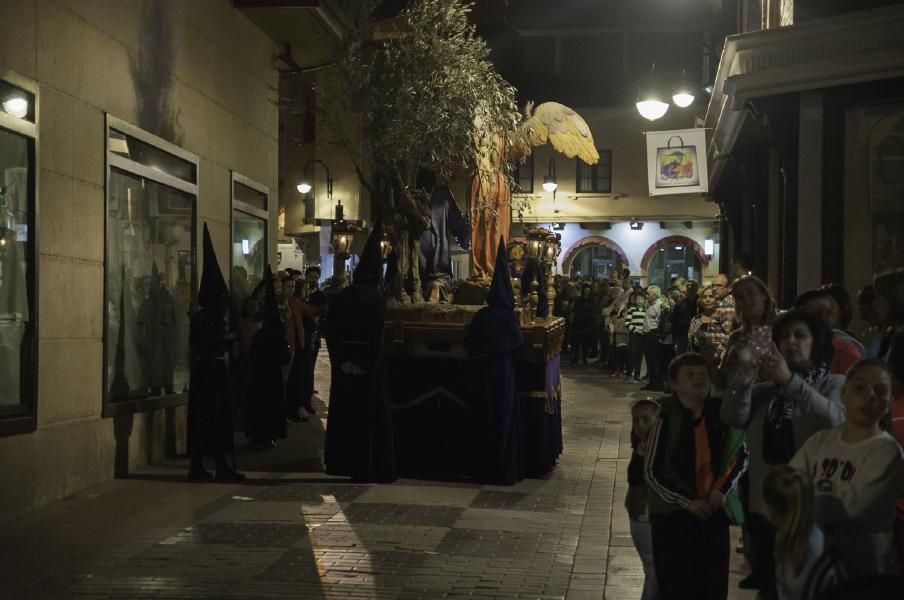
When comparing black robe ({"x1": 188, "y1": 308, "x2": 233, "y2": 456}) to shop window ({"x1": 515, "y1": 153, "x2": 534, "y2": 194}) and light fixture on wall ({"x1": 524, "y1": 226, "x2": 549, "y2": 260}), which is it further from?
shop window ({"x1": 515, "y1": 153, "x2": 534, "y2": 194})

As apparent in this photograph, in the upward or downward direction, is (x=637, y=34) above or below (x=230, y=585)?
above

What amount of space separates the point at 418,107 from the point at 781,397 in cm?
826

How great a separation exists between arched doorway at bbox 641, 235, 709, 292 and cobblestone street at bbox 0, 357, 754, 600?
3442 centimetres

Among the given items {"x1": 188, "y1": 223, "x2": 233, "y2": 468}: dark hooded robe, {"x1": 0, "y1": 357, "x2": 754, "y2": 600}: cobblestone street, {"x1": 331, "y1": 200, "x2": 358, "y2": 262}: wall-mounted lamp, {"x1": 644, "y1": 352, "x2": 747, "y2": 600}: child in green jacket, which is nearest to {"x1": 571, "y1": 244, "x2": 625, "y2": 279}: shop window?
{"x1": 331, "y1": 200, "x2": 358, "y2": 262}: wall-mounted lamp

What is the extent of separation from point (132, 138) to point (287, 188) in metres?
30.8

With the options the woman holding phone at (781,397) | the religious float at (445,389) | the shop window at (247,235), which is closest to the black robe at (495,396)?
the religious float at (445,389)

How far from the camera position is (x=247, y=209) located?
53.4ft

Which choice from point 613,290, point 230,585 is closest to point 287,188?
point 613,290

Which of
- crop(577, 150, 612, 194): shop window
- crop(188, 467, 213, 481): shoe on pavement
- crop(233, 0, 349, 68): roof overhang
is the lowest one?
crop(188, 467, 213, 481): shoe on pavement

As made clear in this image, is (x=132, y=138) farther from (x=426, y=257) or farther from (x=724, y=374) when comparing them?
(x=724, y=374)

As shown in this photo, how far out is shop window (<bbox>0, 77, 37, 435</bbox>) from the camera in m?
9.49

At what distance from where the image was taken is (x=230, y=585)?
746cm

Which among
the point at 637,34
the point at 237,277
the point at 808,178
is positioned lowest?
the point at 237,277

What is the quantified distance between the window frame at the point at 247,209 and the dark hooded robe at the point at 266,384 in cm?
174
